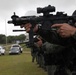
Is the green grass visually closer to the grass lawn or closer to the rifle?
the grass lawn

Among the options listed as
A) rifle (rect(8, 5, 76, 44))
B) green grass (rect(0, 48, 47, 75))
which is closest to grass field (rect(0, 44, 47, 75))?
green grass (rect(0, 48, 47, 75))

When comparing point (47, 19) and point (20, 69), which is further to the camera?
point (20, 69)

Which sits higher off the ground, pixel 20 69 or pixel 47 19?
pixel 47 19

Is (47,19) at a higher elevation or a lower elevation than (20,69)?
higher

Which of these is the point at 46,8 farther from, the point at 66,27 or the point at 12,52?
the point at 12,52

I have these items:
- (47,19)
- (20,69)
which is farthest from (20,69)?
(47,19)

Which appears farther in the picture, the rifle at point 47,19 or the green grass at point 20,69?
the green grass at point 20,69

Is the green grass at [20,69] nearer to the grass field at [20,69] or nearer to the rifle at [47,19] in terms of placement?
the grass field at [20,69]

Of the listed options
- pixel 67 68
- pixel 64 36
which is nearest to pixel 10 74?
pixel 67 68

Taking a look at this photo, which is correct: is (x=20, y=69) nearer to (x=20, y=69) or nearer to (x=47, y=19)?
(x=20, y=69)

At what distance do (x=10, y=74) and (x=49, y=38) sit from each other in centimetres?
1486

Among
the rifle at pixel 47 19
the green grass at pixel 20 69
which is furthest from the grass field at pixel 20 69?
the rifle at pixel 47 19

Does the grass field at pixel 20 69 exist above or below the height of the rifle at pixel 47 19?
below

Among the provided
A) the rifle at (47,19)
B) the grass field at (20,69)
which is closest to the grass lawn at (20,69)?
the grass field at (20,69)
